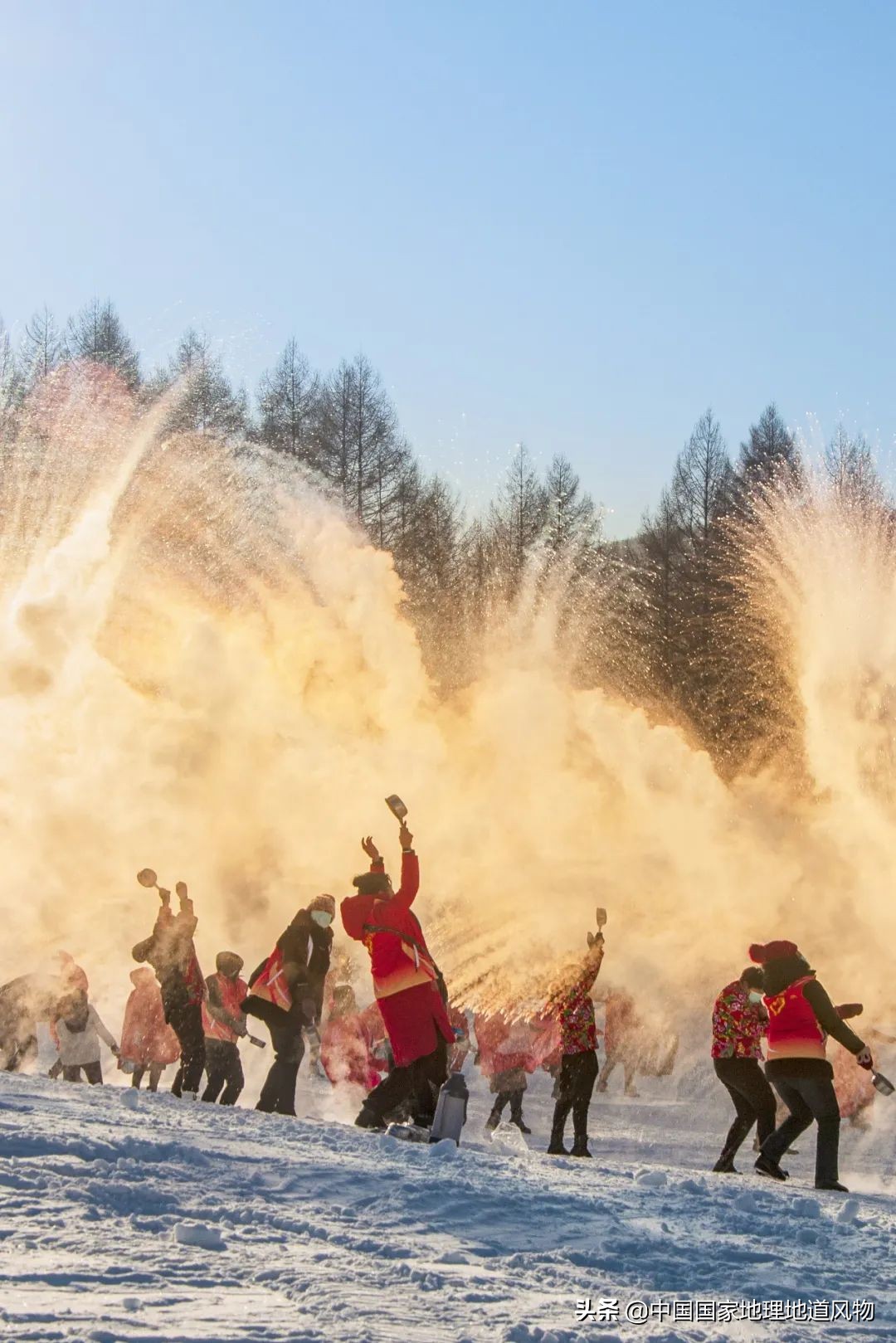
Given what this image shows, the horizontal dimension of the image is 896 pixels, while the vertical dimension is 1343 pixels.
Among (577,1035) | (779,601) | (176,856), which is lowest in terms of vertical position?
(577,1035)

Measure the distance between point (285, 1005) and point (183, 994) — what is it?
159 centimetres

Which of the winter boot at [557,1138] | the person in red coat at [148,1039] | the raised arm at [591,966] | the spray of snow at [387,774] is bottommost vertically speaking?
the winter boot at [557,1138]

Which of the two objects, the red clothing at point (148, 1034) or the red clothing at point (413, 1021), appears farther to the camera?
the red clothing at point (148, 1034)

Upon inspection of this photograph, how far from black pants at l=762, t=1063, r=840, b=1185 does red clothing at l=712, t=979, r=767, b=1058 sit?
1425 millimetres

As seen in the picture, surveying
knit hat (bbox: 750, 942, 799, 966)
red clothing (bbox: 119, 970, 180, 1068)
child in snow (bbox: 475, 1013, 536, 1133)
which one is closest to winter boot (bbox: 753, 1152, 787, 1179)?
knit hat (bbox: 750, 942, 799, 966)

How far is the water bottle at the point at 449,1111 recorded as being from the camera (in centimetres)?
955

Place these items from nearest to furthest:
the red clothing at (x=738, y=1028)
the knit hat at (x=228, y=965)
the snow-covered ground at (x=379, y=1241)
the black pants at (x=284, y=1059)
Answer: the snow-covered ground at (x=379, y=1241) < the red clothing at (x=738, y=1028) < the black pants at (x=284, y=1059) < the knit hat at (x=228, y=965)

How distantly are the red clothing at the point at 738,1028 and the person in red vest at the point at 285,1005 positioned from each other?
3118 mm

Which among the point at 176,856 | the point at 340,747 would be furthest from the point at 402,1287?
the point at 176,856

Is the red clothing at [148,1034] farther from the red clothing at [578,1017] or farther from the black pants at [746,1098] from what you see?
the black pants at [746,1098]

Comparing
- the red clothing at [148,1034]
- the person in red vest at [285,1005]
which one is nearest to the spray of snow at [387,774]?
the red clothing at [148,1034]

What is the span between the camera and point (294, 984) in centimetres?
1177

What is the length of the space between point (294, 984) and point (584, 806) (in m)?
9.07

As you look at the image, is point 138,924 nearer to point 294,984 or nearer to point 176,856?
point 176,856
